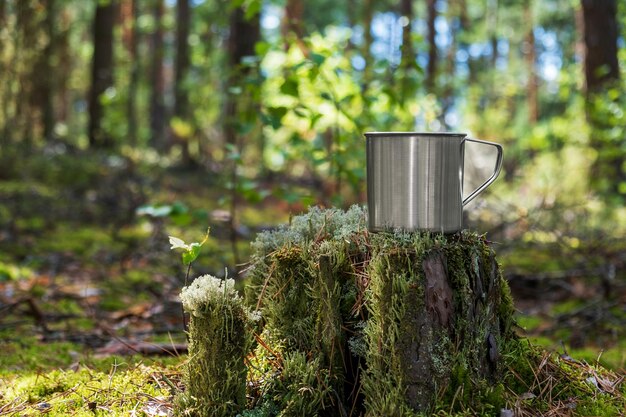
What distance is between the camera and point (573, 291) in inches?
219

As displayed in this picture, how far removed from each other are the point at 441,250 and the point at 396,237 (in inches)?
6.2

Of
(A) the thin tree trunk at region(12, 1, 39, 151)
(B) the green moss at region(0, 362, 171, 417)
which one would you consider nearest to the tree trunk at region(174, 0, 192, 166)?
(A) the thin tree trunk at region(12, 1, 39, 151)

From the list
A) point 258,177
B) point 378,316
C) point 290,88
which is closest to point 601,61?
point 290,88

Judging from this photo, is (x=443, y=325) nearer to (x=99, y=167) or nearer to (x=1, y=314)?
(x=1, y=314)

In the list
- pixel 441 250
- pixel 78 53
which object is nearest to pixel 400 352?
pixel 441 250

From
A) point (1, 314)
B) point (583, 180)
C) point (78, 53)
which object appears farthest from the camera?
point (78, 53)

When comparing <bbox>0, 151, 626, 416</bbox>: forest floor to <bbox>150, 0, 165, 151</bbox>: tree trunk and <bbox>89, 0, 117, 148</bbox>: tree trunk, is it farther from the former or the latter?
<bbox>150, 0, 165, 151</bbox>: tree trunk

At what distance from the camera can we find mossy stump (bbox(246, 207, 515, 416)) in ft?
6.46

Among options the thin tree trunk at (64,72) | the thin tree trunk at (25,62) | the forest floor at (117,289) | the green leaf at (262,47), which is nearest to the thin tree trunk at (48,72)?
the thin tree trunk at (25,62)

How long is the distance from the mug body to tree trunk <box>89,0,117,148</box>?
41.4 ft

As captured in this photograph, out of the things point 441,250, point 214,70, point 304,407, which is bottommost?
point 304,407

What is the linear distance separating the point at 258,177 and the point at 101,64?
450cm

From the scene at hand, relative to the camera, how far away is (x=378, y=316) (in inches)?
78.5

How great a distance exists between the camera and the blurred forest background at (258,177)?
15.3 feet
